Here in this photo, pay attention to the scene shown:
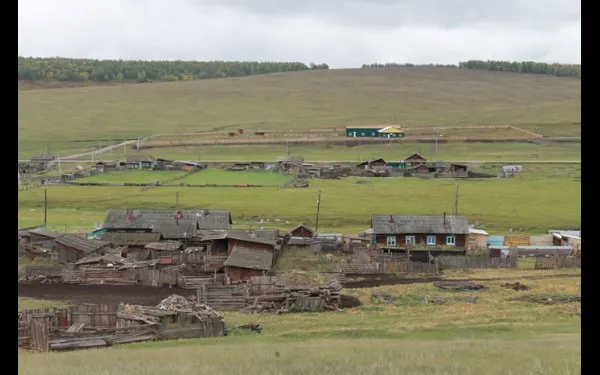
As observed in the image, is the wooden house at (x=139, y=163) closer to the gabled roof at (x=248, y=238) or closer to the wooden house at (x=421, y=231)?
the gabled roof at (x=248, y=238)

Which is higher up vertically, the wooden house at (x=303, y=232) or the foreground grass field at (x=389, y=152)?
the foreground grass field at (x=389, y=152)

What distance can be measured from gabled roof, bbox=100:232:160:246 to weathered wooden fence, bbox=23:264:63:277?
636cm

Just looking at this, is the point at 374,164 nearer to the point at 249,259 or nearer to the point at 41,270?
the point at 249,259

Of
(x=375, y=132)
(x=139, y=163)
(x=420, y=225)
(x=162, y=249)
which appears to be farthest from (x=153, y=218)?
(x=375, y=132)

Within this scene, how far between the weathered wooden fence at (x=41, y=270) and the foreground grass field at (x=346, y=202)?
1379 cm

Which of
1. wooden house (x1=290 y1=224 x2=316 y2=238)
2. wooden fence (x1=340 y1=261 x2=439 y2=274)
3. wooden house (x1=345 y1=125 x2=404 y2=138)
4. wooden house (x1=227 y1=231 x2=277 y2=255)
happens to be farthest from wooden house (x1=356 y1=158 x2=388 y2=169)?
wooden fence (x1=340 y1=261 x2=439 y2=274)

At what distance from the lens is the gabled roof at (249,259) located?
30964 millimetres

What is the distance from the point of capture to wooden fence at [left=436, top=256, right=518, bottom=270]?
3425 centimetres

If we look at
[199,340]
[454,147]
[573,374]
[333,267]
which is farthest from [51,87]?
[573,374]

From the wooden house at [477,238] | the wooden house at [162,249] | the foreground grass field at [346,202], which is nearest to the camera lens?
the wooden house at [162,249]

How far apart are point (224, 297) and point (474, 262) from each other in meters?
14.8

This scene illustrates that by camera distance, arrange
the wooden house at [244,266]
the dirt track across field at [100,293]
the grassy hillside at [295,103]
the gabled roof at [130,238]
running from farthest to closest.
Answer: the grassy hillside at [295,103] < the gabled roof at [130,238] < the wooden house at [244,266] < the dirt track across field at [100,293]

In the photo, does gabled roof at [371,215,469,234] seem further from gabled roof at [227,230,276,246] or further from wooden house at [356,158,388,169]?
wooden house at [356,158,388,169]

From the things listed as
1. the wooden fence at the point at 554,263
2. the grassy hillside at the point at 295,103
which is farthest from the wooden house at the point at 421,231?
the grassy hillside at the point at 295,103
